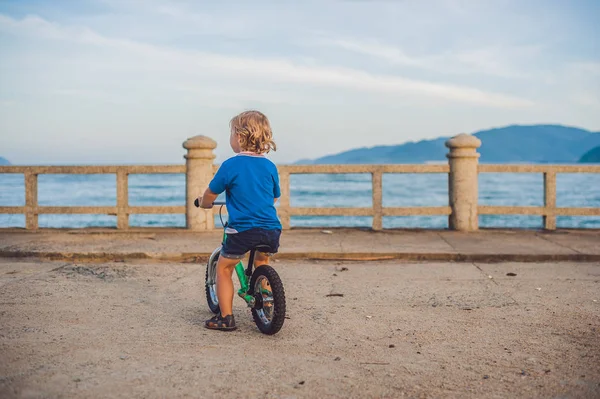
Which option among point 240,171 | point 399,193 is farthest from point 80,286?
point 399,193

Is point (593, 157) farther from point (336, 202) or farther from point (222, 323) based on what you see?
point (222, 323)

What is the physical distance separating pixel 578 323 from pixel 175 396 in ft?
11.2

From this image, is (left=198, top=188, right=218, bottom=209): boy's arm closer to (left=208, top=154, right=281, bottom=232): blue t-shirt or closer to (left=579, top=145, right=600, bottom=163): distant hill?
(left=208, top=154, right=281, bottom=232): blue t-shirt

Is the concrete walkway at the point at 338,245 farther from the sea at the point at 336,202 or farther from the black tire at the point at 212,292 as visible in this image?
the sea at the point at 336,202

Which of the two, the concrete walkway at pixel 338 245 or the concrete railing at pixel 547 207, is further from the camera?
the concrete railing at pixel 547 207

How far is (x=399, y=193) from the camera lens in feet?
167

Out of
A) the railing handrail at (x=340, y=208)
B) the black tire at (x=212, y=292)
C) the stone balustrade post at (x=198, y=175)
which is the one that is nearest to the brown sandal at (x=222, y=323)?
the black tire at (x=212, y=292)

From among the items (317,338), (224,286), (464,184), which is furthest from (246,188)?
(464,184)

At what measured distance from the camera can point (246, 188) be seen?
4.98 m

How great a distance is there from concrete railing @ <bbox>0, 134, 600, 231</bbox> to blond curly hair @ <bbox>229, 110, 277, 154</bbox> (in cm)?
640

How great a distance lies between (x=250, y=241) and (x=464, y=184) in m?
7.20

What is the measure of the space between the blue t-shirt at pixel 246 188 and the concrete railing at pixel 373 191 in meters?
6.37

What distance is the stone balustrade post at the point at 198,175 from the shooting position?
11617 millimetres

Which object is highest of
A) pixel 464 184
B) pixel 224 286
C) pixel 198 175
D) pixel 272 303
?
pixel 198 175
